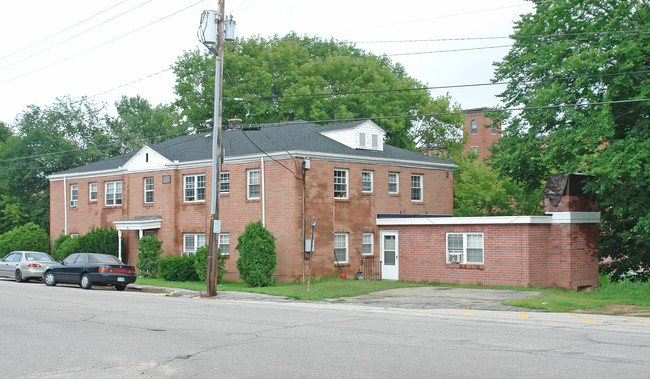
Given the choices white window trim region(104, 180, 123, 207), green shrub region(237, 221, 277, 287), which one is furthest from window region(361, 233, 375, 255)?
white window trim region(104, 180, 123, 207)

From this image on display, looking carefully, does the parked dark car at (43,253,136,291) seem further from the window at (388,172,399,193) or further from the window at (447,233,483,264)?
the window at (447,233,483,264)

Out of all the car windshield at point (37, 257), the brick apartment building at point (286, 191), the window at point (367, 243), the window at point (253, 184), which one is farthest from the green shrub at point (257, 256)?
the car windshield at point (37, 257)

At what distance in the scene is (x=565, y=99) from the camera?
24703 mm

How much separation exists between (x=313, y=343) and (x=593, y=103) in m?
14.8

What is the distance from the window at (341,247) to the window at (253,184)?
4.14m

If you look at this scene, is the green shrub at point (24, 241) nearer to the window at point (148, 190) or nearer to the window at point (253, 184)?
the window at point (148, 190)

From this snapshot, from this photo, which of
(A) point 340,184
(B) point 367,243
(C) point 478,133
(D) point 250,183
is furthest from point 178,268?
(C) point 478,133

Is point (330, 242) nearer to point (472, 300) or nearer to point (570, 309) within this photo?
point (472, 300)

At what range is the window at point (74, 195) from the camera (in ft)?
134

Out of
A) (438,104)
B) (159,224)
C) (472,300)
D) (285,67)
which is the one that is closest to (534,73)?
(472,300)

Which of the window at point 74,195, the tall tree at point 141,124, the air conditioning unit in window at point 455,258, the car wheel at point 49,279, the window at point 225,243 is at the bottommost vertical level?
the car wheel at point 49,279

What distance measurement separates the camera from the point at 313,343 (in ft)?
37.9

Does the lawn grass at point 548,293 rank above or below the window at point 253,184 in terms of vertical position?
below

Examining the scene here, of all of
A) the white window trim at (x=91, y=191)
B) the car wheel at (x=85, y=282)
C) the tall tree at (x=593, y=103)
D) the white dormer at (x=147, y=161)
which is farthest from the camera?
the white window trim at (x=91, y=191)
